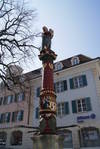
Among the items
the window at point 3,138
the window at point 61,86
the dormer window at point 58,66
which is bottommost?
the window at point 3,138

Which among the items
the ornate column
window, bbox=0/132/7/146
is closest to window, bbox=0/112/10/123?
window, bbox=0/132/7/146

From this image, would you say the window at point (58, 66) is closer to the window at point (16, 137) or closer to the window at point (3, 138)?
the window at point (16, 137)

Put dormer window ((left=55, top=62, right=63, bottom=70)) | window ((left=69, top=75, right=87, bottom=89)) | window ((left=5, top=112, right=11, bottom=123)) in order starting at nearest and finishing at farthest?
window ((left=69, top=75, right=87, bottom=89)) < dormer window ((left=55, top=62, right=63, bottom=70)) < window ((left=5, top=112, right=11, bottom=123))

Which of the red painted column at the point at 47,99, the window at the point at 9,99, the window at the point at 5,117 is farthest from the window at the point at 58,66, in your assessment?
the red painted column at the point at 47,99

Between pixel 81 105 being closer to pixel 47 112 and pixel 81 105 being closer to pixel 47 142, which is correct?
pixel 47 112

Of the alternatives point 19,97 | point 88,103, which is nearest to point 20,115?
point 19,97

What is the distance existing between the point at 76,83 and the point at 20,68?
349 inches

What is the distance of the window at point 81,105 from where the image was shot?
20034 millimetres

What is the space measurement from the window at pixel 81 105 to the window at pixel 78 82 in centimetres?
204

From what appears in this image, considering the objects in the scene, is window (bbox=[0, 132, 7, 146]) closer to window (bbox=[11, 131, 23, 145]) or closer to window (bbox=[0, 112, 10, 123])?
window (bbox=[11, 131, 23, 145])

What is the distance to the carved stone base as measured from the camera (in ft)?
25.6

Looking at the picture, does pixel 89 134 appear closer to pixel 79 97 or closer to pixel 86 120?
pixel 86 120

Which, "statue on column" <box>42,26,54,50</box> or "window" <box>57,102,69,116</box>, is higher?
"statue on column" <box>42,26,54,50</box>

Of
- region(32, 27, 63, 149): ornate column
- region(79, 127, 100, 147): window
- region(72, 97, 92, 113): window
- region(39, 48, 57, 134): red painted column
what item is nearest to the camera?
region(32, 27, 63, 149): ornate column
